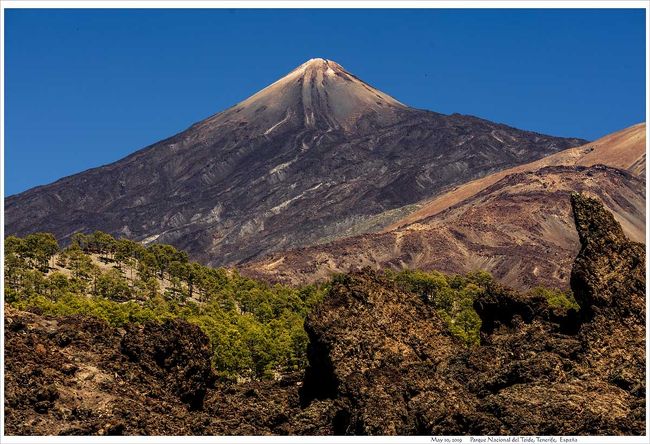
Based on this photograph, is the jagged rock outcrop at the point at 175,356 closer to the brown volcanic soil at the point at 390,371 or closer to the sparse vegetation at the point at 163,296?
the brown volcanic soil at the point at 390,371

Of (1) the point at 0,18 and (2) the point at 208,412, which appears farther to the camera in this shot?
(2) the point at 208,412

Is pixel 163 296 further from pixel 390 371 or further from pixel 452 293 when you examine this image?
pixel 390 371

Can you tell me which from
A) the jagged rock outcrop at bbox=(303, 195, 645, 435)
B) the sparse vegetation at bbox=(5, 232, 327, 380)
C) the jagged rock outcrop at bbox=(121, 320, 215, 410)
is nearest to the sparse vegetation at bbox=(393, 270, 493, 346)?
the sparse vegetation at bbox=(5, 232, 327, 380)

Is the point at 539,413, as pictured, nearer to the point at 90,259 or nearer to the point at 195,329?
the point at 195,329

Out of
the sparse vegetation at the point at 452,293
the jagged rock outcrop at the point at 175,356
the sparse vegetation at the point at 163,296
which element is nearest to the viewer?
the jagged rock outcrop at the point at 175,356

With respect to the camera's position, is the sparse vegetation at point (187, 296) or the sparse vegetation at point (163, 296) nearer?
the sparse vegetation at point (163, 296)

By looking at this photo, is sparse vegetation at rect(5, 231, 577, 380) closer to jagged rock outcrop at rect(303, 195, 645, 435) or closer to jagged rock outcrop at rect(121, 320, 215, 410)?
jagged rock outcrop at rect(121, 320, 215, 410)

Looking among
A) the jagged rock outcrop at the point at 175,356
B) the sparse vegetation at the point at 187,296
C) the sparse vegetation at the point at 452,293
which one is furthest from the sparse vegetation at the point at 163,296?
the jagged rock outcrop at the point at 175,356

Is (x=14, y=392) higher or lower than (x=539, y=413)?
higher

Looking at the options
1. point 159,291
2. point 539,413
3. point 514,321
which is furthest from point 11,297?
point 539,413
